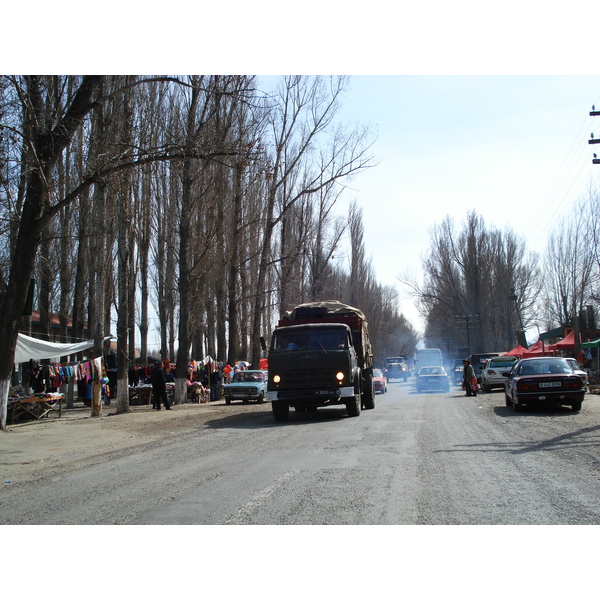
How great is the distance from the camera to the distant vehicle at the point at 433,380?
37625mm

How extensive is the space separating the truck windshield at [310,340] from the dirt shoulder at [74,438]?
3353 millimetres

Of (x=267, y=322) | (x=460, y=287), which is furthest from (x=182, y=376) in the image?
(x=460, y=287)

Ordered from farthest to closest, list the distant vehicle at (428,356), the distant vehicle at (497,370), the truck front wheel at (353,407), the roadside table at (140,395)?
the distant vehicle at (428,356) < the distant vehicle at (497,370) < the roadside table at (140,395) < the truck front wheel at (353,407)

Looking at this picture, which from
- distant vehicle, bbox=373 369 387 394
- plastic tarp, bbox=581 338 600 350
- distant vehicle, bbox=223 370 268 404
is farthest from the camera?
distant vehicle, bbox=373 369 387 394

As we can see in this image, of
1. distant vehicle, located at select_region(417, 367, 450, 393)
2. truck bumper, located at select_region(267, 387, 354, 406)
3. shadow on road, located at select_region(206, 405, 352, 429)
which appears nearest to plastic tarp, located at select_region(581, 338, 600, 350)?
distant vehicle, located at select_region(417, 367, 450, 393)

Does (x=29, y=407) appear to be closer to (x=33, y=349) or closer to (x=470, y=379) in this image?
(x=33, y=349)

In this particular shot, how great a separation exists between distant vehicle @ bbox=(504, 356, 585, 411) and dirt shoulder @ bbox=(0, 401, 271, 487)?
30.7ft

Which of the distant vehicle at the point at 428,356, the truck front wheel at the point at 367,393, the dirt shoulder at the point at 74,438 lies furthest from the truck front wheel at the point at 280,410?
the distant vehicle at the point at 428,356

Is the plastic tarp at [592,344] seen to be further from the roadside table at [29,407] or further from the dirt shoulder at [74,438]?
the roadside table at [29,407]

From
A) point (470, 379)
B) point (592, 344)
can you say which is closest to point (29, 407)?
point (470, 379)

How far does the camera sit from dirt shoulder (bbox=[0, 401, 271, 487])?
35.6 feet

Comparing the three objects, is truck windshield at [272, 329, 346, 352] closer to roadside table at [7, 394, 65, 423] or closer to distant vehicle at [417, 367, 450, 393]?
roadside table at [7, 394, 65, 423]

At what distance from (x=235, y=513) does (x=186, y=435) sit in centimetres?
923
